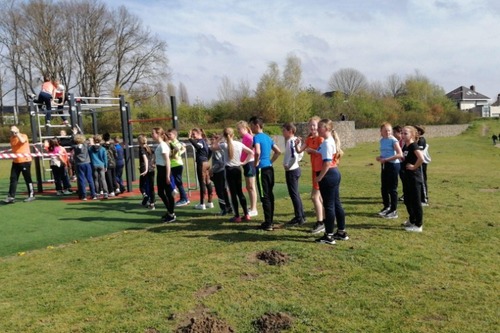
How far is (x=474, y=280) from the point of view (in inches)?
205

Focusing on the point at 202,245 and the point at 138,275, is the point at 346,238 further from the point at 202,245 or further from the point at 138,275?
the point at 138,275

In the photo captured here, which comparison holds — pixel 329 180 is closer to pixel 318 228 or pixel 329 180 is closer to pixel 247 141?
pixel 318 228

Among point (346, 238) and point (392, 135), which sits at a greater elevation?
point (392, 135)

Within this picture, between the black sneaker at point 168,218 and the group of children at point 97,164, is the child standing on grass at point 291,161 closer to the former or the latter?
the black sneaker at point 168,218

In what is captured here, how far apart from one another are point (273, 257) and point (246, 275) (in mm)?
587

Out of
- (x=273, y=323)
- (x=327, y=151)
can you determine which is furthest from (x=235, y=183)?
(x=273, y=323)

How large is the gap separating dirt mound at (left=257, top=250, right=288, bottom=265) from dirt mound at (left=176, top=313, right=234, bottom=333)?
1.64 metres

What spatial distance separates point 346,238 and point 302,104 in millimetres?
39392

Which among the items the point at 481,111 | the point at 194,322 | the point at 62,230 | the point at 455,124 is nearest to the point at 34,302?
the point at 194,322

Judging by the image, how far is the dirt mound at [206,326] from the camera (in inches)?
160

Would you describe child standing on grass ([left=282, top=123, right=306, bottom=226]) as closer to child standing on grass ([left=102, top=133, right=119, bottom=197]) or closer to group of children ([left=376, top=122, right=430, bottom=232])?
group of children ([left=376, top=122, right=430, bottom=232])

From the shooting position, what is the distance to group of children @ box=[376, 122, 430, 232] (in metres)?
7.21

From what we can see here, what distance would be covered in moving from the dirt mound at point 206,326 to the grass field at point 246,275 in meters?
0.09

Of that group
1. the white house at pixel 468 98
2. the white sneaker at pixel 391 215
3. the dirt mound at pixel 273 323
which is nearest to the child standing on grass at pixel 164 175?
the white sneaker at pixel 391 215
